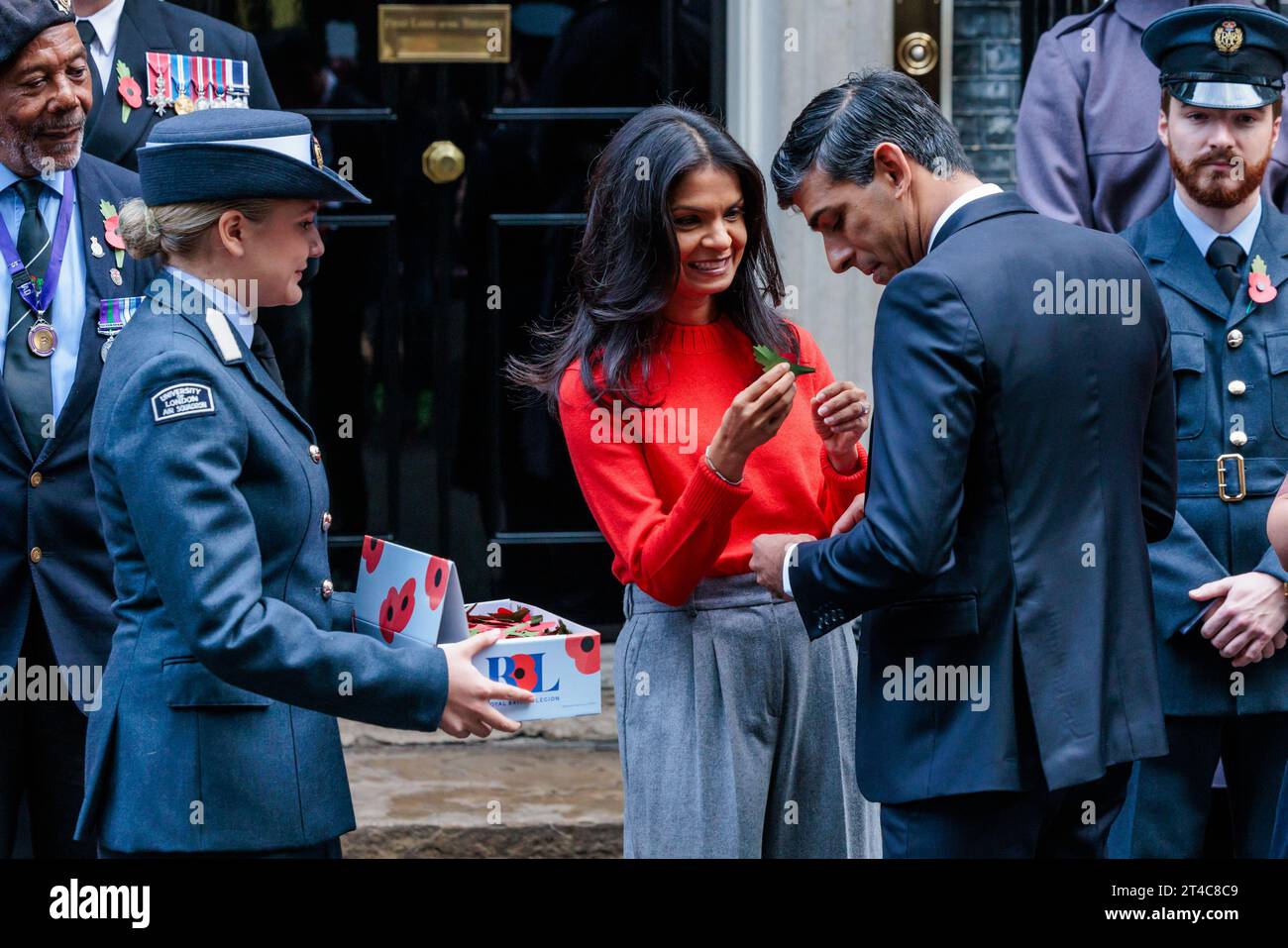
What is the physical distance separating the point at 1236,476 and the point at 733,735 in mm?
1412

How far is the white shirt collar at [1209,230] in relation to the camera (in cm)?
406

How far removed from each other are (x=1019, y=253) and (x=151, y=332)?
4.64 ft

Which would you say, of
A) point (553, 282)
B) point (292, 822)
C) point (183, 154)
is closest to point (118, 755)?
point (292, 822)

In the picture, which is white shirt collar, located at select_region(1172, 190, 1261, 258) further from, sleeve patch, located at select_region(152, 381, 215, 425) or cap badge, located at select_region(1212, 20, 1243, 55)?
sleeve patch, located at select_region(152, 381, 215, 425)

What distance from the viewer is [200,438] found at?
265 cm

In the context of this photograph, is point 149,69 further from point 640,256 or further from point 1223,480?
point 1223,480

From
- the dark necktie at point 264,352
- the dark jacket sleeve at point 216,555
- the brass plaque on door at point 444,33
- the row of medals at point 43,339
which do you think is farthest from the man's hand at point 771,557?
the brass plaque on door at point 444,33

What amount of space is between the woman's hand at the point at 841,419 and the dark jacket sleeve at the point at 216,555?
1054mm

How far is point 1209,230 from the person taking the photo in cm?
407

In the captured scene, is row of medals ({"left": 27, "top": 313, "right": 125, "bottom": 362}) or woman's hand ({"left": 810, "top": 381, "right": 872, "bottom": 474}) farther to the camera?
row of medals ({"left": 27, "top": 313, "right": 125, "bottom": 362})

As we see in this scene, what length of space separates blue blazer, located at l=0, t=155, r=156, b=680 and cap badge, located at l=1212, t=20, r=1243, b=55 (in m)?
2.66

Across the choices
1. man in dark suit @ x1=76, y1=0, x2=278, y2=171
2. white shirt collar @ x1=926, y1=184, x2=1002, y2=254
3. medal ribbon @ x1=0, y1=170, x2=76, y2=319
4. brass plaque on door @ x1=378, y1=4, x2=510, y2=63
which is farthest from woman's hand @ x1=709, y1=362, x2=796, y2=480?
brass plaque on door @ x1=378, y1=4, x2=510, y2=63

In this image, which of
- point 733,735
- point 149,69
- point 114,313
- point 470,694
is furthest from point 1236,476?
point 149,69

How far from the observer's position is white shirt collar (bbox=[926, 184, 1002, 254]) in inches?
118
